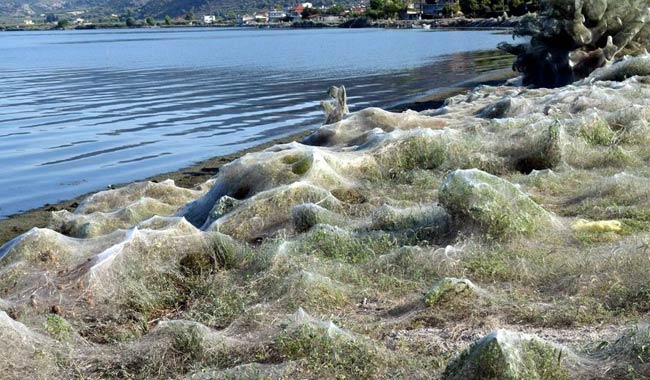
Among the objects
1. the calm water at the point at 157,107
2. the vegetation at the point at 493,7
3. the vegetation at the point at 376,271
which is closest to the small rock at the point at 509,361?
the vegetation at the point at 376,271

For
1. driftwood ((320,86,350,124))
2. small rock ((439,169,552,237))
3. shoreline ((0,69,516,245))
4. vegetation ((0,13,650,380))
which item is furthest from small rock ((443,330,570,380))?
driftwood ((320,86,350,124))

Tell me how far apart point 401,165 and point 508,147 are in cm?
137

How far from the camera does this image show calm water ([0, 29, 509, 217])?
18891mm

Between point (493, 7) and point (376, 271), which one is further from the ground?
point (376, 271)

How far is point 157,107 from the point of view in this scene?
29.5 metres

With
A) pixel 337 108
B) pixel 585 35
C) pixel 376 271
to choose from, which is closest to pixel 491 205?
pixel 376 271

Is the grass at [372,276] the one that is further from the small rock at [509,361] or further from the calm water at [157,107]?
the calm water at [157,107]

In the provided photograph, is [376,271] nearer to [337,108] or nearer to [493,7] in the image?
[337,108]

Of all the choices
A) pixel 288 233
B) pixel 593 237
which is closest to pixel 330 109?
pixel 288 233

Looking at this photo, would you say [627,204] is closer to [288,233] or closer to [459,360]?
[288,233]

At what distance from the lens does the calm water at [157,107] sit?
18.9 m

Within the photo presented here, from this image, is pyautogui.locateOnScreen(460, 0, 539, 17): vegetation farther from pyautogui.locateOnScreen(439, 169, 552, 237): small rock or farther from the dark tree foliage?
pyautogui.locateOnScreen(439, 169, 552, 237): small rock

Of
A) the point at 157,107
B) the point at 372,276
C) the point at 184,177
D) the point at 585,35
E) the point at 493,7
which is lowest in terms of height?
the point at 493,7

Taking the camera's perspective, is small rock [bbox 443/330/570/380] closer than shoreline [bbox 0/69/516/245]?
Yes
